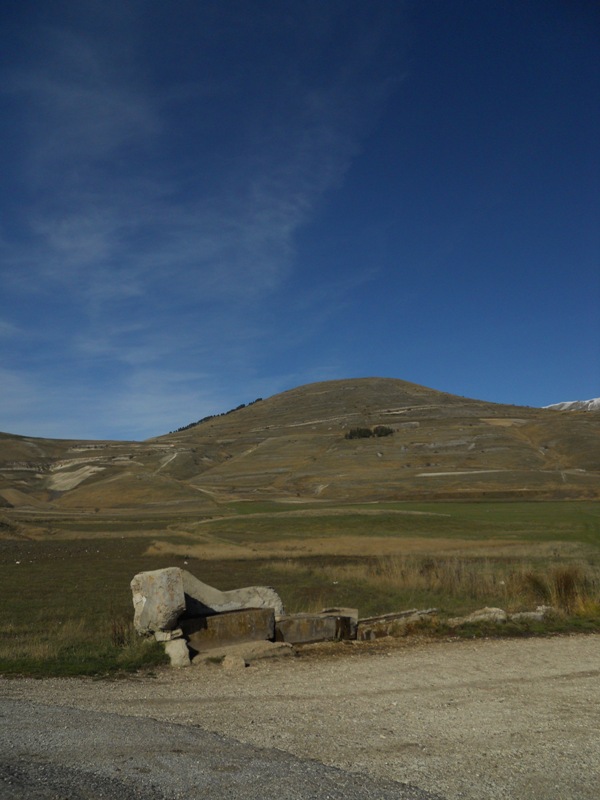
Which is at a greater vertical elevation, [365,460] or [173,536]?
[365,460]

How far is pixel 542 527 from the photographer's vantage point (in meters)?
51.9

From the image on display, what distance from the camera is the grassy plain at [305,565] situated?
16.5 metres

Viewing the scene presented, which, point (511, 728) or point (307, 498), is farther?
point (307, 498)

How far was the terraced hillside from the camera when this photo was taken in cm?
10156

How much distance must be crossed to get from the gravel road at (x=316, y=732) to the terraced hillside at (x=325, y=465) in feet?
240

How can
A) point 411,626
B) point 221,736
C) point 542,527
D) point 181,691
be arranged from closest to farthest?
point 221,736 < point 181,691 < point 411,626 < point 542,527

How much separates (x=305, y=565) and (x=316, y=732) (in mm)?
26837

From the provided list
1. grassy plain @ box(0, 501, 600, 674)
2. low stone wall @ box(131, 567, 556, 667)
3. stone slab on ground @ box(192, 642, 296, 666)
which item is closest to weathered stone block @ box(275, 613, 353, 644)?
low stone wall @ box(131, 567, 556, 667)

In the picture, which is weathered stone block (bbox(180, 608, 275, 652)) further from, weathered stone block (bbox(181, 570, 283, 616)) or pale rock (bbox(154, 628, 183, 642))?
weathered stone block (bbox(181, 570, 283, 616))

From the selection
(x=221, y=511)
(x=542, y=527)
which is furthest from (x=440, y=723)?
(x=221, y=511)

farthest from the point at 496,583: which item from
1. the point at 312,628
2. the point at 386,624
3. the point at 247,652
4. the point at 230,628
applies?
the point at 247,652

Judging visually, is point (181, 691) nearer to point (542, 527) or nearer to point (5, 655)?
point (5, 655)

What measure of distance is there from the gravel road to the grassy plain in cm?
308

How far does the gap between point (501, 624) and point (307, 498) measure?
87.7 meters
